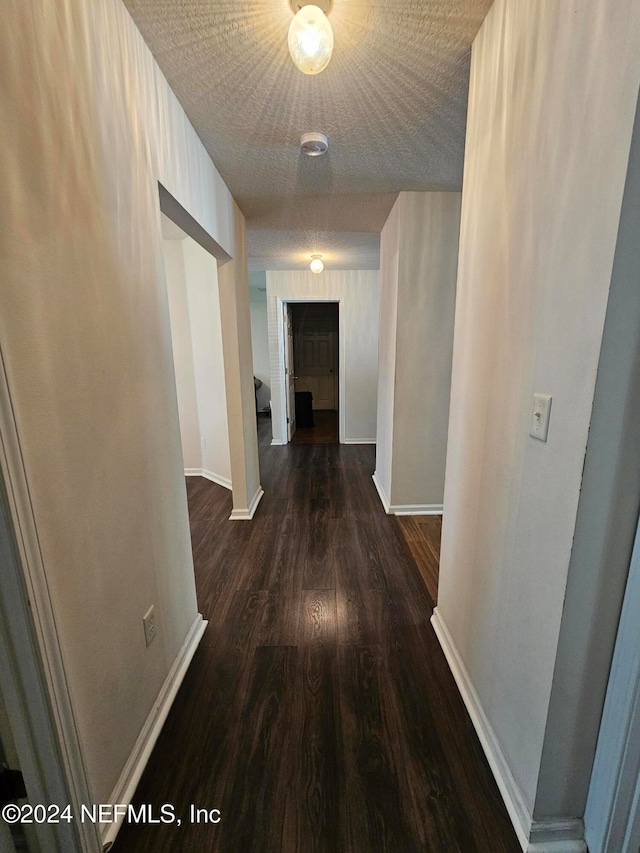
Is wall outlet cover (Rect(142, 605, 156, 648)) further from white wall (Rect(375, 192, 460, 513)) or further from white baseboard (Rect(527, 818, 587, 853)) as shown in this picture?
white wall (Rect(375, 192, 460, 513))

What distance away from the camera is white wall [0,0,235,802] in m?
0.73

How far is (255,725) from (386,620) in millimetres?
764

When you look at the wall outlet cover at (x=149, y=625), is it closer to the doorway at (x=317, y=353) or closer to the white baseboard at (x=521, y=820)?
the white baseboard at (x=521, y=820)

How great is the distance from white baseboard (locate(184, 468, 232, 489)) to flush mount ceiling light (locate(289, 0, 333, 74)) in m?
3.12

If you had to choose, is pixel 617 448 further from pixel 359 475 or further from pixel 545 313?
pixel 359 475

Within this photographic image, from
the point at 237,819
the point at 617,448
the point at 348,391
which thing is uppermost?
the point at 617,448

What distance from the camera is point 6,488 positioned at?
0.68 m

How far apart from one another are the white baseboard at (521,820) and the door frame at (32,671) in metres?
1.15

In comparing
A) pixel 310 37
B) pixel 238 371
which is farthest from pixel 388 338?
pixel 310 37

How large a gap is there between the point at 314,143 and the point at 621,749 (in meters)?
2.47

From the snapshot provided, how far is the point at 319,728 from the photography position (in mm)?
1262

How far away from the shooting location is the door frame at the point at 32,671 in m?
0.69

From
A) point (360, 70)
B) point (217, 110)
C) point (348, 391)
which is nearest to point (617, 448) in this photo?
point (360, 70)

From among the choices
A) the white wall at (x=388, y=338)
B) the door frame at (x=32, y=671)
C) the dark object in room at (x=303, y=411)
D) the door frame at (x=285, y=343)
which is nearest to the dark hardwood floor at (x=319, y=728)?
the door frame at (x=32, y=671)
